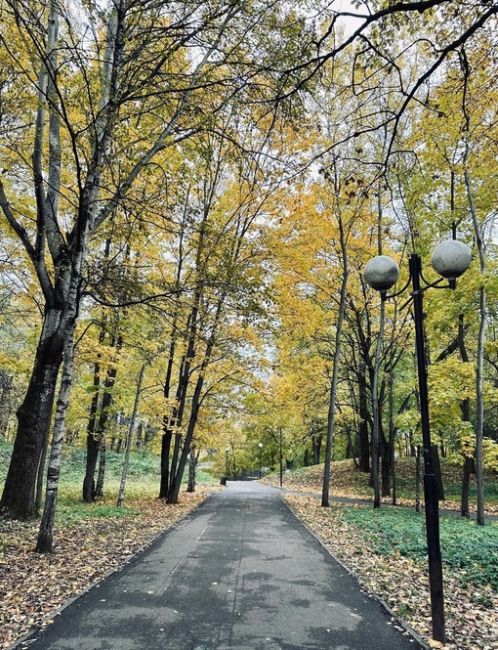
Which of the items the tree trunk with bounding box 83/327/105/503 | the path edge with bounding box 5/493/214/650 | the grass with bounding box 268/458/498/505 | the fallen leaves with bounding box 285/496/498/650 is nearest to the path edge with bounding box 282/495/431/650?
the fallen leaves with bounding box 285/496/498/650

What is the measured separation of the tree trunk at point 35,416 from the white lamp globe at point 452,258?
7.00 m

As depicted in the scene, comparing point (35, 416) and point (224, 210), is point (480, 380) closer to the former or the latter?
point (224, 210)

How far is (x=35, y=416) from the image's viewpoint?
8.49 m

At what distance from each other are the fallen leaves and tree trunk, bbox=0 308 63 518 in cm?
616

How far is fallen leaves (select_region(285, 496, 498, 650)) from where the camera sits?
169 inches

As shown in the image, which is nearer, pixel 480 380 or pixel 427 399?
pixel 427 399

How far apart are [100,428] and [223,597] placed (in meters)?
10.5

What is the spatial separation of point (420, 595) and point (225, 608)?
2500 mm

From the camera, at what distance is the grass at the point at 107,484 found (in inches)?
438

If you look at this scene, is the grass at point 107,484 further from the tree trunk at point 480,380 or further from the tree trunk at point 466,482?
the tree trunk at point 466,482

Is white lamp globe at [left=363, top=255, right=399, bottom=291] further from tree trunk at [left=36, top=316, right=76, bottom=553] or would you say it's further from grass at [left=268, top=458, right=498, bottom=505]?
grass at [left=268, top=458, right=498, bottom=505]

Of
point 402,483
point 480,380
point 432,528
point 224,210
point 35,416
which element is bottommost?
point 402,483

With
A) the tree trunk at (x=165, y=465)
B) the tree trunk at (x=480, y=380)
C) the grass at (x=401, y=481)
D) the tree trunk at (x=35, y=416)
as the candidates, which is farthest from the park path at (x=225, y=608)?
the grass at (x=401, y=481)

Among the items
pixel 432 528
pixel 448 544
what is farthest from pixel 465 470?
pixel 432 528
